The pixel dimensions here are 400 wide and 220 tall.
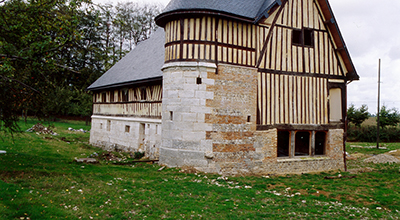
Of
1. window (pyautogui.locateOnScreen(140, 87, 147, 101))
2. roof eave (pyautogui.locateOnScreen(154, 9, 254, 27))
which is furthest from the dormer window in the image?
window (pyautogui.locateOnScreen(140, 87, 147, 101))

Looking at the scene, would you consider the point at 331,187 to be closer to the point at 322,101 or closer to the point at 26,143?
the point at 322,101

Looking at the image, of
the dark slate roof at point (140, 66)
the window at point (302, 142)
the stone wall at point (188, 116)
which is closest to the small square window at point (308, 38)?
the window at point (302, 142)

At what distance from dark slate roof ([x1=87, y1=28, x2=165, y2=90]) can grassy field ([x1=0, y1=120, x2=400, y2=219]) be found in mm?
5444

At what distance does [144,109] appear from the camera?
1571 cm

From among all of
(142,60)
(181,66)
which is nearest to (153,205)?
(181,66)

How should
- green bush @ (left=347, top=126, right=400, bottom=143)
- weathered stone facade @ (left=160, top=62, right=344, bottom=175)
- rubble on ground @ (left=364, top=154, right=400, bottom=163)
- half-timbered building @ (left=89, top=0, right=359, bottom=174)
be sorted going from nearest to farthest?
1. weathered stone facade @ (left=160, top=62, right=344, bottom=175)
2. half-timbered building @ (left=89, top=0, right=359, bottom=174)
3. rubble on ground @ (left=364, top=154, right=400, bottom=163)
4. green bush @ (left=347, top=126, right=400, bottom=143)

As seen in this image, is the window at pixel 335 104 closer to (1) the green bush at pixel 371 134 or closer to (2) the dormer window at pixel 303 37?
(2) the dormer window at pixel 303 37

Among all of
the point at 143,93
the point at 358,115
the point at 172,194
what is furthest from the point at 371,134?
the point at 172,194

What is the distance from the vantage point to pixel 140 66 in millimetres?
17562

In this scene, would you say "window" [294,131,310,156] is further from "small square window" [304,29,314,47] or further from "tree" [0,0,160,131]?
"tree" [0,0,160,131]

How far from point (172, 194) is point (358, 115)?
29.8 m

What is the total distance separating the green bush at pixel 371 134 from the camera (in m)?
30.1

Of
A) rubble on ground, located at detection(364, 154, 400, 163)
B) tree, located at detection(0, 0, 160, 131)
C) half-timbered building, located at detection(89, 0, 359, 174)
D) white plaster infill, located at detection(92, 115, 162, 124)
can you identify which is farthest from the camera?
rubble on ground, located at detection(364, 154, 400, 163)

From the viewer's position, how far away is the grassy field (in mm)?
6562
